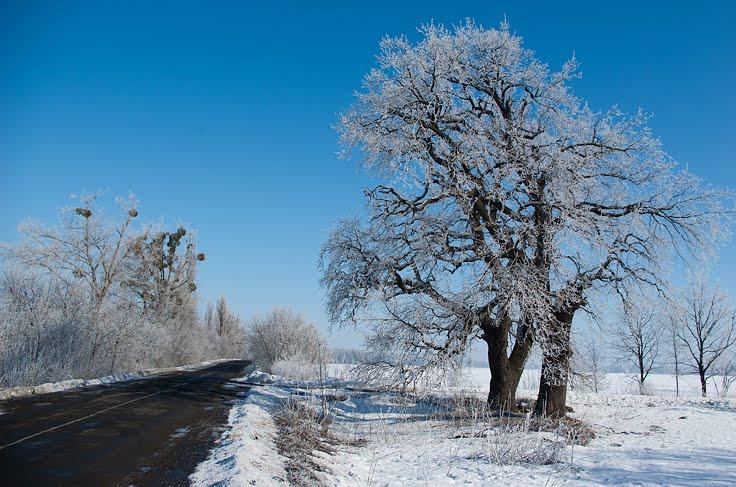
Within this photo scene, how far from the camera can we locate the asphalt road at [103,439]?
6531mm

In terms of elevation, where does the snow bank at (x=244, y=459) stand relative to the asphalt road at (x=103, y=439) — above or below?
above

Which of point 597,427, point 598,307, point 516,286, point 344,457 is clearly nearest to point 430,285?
Result: point 516,286

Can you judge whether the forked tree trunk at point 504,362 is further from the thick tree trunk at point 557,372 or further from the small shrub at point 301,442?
the small shrub at point 301,442

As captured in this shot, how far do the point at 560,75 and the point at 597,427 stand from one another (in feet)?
34.6

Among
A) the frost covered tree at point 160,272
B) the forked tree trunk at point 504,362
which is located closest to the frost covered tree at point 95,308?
the frost covered tree at point 160,272

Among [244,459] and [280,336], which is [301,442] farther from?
[280,336]

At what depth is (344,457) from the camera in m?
9.35

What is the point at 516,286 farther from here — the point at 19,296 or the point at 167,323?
the point at 167,323

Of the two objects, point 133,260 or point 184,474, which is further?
point 133,260


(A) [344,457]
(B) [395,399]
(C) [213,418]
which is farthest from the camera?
(B) [395,399]

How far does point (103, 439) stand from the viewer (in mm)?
8992

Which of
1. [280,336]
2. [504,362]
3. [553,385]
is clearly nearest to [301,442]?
[504,362]

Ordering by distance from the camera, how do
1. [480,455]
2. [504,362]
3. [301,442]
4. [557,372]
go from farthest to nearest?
[504,362] < [557,372] < [301,442] < [480,455]

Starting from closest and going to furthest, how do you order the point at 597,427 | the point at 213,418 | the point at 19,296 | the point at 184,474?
the point at 184,474, the point at 213,418, the point at 597,427, the point at 19,296
